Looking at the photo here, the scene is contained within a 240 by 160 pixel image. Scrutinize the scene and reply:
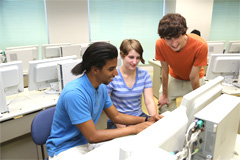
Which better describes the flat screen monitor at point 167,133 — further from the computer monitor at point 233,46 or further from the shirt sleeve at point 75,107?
the computer monitor at point 233,46

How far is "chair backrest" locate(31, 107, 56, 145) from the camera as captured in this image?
140cm

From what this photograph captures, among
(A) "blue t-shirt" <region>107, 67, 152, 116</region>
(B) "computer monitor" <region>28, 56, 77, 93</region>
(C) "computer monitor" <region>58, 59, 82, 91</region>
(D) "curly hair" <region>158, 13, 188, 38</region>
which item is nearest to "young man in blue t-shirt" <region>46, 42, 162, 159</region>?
(A) "blue t-shirt" <region>107, 67, 152, 116</region>

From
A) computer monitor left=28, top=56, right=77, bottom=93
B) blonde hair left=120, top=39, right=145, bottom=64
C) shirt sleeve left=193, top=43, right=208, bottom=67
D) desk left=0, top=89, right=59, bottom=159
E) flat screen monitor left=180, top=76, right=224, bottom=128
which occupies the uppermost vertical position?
blonde hair left=120, top=39, right=145, bottom=64

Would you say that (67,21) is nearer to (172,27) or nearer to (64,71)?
(64,71)

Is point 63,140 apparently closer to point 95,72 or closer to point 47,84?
point 95,72

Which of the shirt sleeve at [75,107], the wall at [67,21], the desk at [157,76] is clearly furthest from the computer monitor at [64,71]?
the wall at [67,21]

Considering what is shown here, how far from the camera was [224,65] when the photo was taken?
92.4 inches

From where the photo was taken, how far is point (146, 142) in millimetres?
581

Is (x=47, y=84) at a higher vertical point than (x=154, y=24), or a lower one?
lower

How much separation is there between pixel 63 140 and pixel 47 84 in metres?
1.27

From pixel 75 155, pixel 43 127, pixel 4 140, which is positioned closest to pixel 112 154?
pixel 75 155

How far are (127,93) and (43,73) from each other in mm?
1078

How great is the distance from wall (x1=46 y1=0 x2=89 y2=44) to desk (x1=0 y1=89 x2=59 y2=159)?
3.07m

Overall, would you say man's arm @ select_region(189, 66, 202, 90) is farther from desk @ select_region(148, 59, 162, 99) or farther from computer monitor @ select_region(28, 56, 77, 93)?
desk @ select_region(148, 59, 162, 99)
